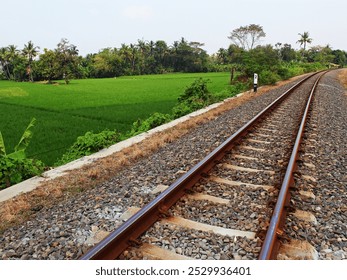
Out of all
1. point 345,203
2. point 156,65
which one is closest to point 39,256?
point 345,203

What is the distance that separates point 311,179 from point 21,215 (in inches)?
165

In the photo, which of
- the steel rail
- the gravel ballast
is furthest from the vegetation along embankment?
the steel rail

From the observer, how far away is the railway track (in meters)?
3.06

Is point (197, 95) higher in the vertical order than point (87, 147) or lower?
higher

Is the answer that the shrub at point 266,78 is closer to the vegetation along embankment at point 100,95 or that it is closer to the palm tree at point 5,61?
the vegetation along embankment at point 100,95

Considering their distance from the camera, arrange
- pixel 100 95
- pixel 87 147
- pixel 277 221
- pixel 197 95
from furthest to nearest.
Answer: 1. pixel 100 95
2. pixel 197 95
3. pixel 87 147
4. pixel 277 221

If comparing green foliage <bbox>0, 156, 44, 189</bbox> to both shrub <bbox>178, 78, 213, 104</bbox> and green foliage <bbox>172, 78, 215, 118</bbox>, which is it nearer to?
green foliage <bbox>172, 78, 215, 118</bbox>

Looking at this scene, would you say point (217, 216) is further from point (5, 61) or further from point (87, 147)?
point (5, 61)

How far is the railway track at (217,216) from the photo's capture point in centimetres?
306

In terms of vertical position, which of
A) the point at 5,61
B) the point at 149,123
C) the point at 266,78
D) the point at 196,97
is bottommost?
the point at 149,123

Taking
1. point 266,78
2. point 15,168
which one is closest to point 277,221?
point 15,168

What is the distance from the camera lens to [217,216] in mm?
3770

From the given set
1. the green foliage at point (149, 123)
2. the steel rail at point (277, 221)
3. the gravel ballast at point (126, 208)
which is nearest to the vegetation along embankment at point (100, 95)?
the green foliage at point (149, 123)
